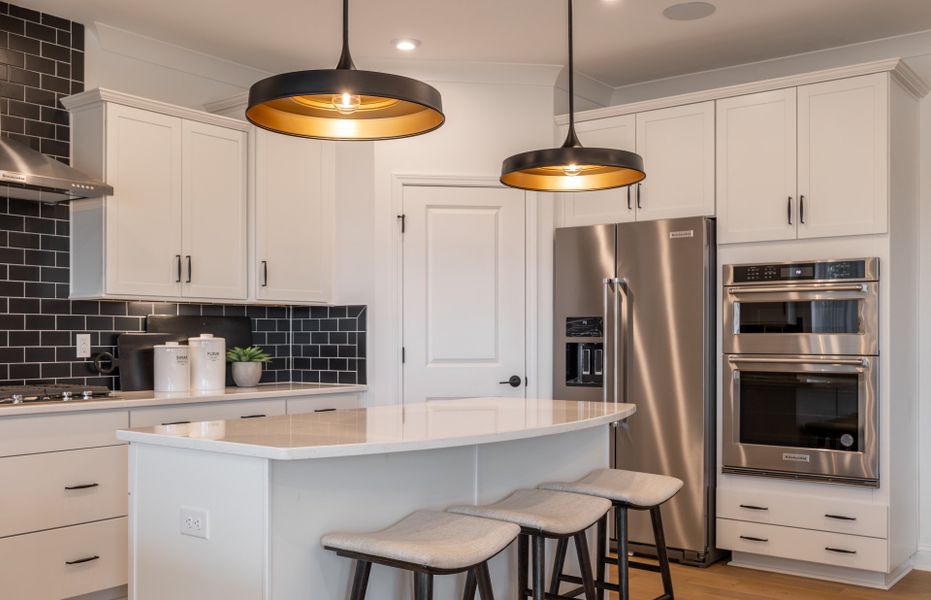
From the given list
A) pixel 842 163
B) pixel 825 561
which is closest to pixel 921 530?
pixel 825 561

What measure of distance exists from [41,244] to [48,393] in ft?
2.73

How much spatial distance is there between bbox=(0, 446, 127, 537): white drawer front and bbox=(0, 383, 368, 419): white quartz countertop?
18 cm

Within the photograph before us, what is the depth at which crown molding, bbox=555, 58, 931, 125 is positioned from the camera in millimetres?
4242

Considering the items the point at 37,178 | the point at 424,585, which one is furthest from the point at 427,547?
the point at 37,178

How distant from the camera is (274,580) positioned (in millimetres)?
2328

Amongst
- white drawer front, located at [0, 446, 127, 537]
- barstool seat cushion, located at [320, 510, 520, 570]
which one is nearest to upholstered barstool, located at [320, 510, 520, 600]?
barstool seat cushion, located at [320, 510, 520, 570]

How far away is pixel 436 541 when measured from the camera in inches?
93.7

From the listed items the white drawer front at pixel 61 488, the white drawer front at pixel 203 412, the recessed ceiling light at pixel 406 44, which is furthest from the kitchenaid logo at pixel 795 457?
the white drawer front at pixel 61 488

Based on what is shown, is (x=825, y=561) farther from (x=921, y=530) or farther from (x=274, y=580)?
(x=274, y=580)

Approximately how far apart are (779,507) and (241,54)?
3.69 m

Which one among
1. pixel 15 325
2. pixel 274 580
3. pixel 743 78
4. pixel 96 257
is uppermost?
pixel 743 78

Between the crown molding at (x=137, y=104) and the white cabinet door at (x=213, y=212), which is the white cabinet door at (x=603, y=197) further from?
the crown molding at (x=137, y=104)

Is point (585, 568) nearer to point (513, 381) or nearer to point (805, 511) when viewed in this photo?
point (805, 511)

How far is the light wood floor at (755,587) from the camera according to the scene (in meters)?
4.06
